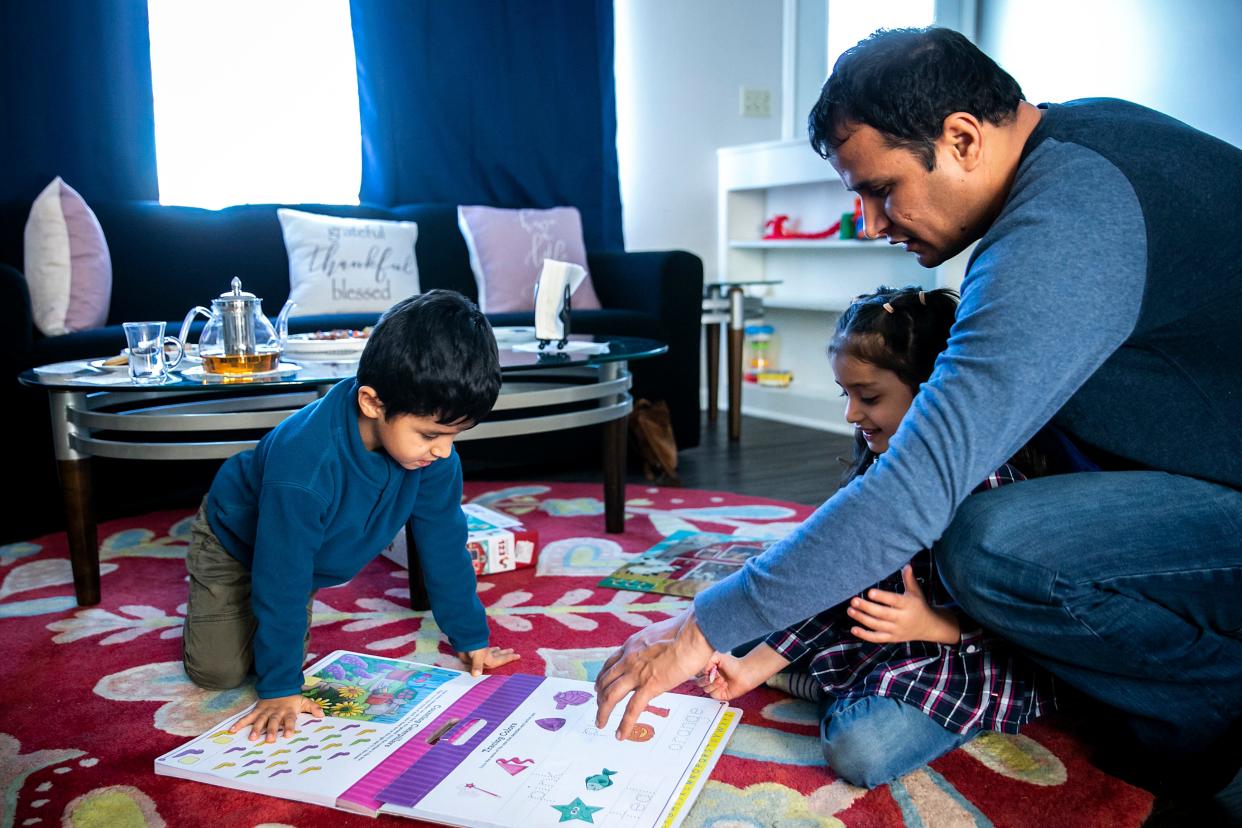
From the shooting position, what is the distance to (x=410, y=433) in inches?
44.1

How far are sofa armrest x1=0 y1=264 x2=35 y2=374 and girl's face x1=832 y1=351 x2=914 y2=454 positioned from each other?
1690 mm

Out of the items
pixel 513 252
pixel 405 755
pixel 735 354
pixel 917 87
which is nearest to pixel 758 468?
pixel 735 354

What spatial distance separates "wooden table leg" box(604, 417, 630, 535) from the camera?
1932mm

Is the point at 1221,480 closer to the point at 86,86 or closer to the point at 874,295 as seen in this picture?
the point at 874,295

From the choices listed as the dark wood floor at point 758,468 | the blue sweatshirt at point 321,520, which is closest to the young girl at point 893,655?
the blue sweatshirt at point 321,520

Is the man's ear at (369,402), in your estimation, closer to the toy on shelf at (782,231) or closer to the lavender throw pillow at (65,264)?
the lavender throw pillow at (65,264)

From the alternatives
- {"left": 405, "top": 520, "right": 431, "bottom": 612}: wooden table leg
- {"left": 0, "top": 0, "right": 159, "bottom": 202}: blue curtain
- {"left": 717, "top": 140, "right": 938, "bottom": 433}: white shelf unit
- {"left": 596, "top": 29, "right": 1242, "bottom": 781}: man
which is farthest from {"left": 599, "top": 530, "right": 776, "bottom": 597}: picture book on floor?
{"left": 0, "top": 0, "right": 159, "bottom": 202}: blue curtain

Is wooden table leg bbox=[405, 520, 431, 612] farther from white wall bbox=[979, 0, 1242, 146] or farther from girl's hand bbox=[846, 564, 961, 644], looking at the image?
white wall bbox=[979, 0, 1242, 146]

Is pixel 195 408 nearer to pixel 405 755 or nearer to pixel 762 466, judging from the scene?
pixel 405 755

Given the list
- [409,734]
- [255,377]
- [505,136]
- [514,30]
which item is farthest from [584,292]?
[409,734]

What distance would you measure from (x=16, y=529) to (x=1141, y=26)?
3514 mm

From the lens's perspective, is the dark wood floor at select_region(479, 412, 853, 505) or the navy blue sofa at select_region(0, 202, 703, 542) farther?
the dark wood floor at select_region(479, 412, 853, 505)

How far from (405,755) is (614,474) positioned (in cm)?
101

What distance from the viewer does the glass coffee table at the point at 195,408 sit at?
1.47m
